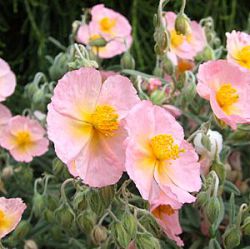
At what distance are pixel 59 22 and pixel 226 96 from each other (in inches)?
60.5

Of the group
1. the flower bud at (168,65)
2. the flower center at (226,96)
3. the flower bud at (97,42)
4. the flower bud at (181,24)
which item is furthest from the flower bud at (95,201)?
the flower bud at (97,42)

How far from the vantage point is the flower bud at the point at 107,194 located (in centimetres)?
127

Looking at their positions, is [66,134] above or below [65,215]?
above

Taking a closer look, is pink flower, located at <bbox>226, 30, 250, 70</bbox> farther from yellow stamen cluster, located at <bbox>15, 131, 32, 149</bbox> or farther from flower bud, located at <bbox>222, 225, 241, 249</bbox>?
yellow stamen cluster, located at <bbox>15, 131, 32, 149</bbox>

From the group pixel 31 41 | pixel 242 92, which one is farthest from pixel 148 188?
pixel 31 41

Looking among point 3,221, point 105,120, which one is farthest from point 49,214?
point 105,120

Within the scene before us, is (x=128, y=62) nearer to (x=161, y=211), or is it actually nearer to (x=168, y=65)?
(x=168, y=65)

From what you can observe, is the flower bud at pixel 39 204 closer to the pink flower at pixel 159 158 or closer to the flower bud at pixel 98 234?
the flower bud at pixel 98 234

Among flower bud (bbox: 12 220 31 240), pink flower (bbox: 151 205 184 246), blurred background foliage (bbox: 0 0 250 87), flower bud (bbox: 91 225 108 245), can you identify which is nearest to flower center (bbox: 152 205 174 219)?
pink flower (bbox: 151 205 184 246)

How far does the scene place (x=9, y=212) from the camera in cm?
140

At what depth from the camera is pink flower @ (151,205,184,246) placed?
147 centimetres

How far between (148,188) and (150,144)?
3.5 inches

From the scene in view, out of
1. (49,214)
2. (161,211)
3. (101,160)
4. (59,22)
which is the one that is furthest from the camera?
(59,22)

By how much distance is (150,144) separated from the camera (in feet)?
4.27
